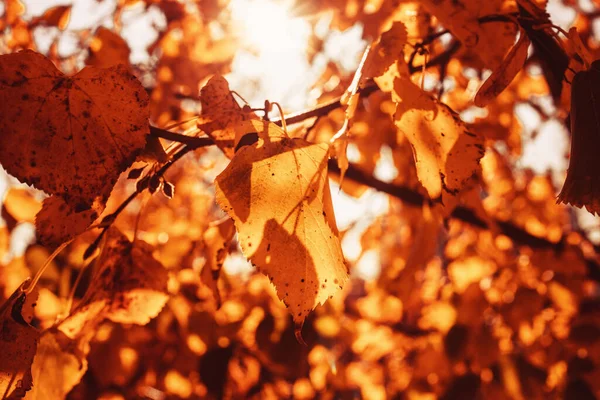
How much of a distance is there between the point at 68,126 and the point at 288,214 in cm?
22

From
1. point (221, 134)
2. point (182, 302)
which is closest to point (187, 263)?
point (182, 302)

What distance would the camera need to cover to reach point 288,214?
46 cm

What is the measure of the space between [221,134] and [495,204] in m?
2.48

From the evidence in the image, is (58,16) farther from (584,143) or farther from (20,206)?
(584,143)

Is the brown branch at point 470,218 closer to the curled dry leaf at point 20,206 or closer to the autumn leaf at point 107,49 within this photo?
the autumn leaf at point 107,49

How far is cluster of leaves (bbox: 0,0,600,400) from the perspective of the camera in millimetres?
452

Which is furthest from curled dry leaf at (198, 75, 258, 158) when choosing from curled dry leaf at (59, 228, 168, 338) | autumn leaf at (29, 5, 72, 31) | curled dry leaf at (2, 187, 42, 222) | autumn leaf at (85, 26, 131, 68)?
autumn leaf at (29, 5, 72, 31)

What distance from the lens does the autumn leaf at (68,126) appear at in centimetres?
42

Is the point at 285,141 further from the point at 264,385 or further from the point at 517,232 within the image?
the point at 264,385

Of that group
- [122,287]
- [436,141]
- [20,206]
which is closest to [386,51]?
[436,141]

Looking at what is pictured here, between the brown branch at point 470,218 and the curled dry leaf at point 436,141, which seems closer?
the curled dry leaf at point 436,141

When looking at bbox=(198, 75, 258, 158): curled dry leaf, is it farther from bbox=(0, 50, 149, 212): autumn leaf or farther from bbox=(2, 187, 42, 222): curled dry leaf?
bbox=(2, 187, 42, 222): curled dry leaf

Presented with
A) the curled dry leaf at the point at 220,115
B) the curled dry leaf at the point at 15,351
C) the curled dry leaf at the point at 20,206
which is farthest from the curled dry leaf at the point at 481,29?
the curled dry leaf at the point at 20,206

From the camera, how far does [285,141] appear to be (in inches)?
19.7
